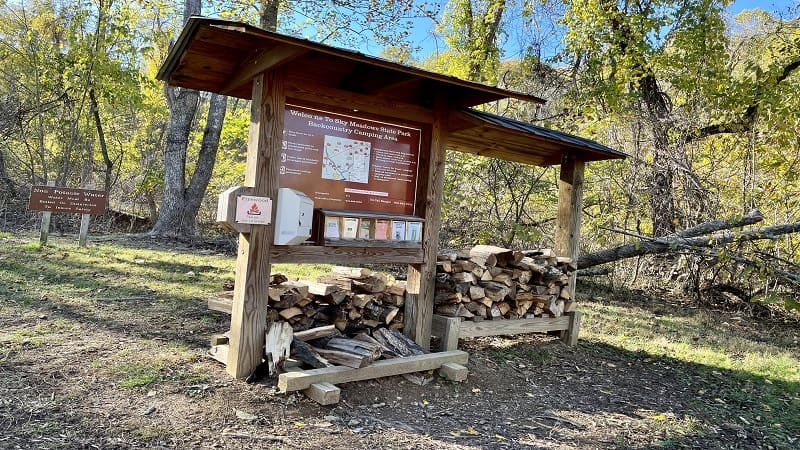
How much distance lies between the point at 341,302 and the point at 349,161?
121 cm

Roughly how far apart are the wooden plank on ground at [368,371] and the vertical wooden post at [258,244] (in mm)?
404

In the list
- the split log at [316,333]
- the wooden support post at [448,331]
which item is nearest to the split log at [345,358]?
the split log at [316,333]

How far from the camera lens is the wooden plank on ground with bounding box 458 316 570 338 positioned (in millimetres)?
5219

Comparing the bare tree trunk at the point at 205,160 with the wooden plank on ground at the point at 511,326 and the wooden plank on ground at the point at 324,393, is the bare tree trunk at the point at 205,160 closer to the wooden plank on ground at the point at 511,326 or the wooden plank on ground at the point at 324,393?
the wooden plank on ground at the point at 511,326

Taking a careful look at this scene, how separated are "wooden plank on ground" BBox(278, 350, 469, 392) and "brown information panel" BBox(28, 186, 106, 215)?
22.1 ft

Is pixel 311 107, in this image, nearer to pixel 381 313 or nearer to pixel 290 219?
pixel 290 219

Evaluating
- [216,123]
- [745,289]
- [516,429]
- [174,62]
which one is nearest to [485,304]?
[516,429]

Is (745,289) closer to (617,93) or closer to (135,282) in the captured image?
(617,93)

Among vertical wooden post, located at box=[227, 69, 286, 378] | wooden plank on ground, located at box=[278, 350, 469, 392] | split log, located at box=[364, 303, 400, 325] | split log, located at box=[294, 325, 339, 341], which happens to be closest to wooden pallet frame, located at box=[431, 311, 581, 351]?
wooden plank on ground, located at box=[278, 350, 469, 392]

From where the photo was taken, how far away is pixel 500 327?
5.50 metres

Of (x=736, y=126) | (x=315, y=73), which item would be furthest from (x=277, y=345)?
(x=736, y=126)

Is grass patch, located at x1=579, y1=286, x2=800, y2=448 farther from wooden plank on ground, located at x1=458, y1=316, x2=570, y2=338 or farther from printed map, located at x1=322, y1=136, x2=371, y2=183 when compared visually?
printed map, located at x1=322, y1=136, x2=371, y2=183

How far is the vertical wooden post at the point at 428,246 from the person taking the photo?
4.84 m

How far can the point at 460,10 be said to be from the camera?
15273 millimetres
